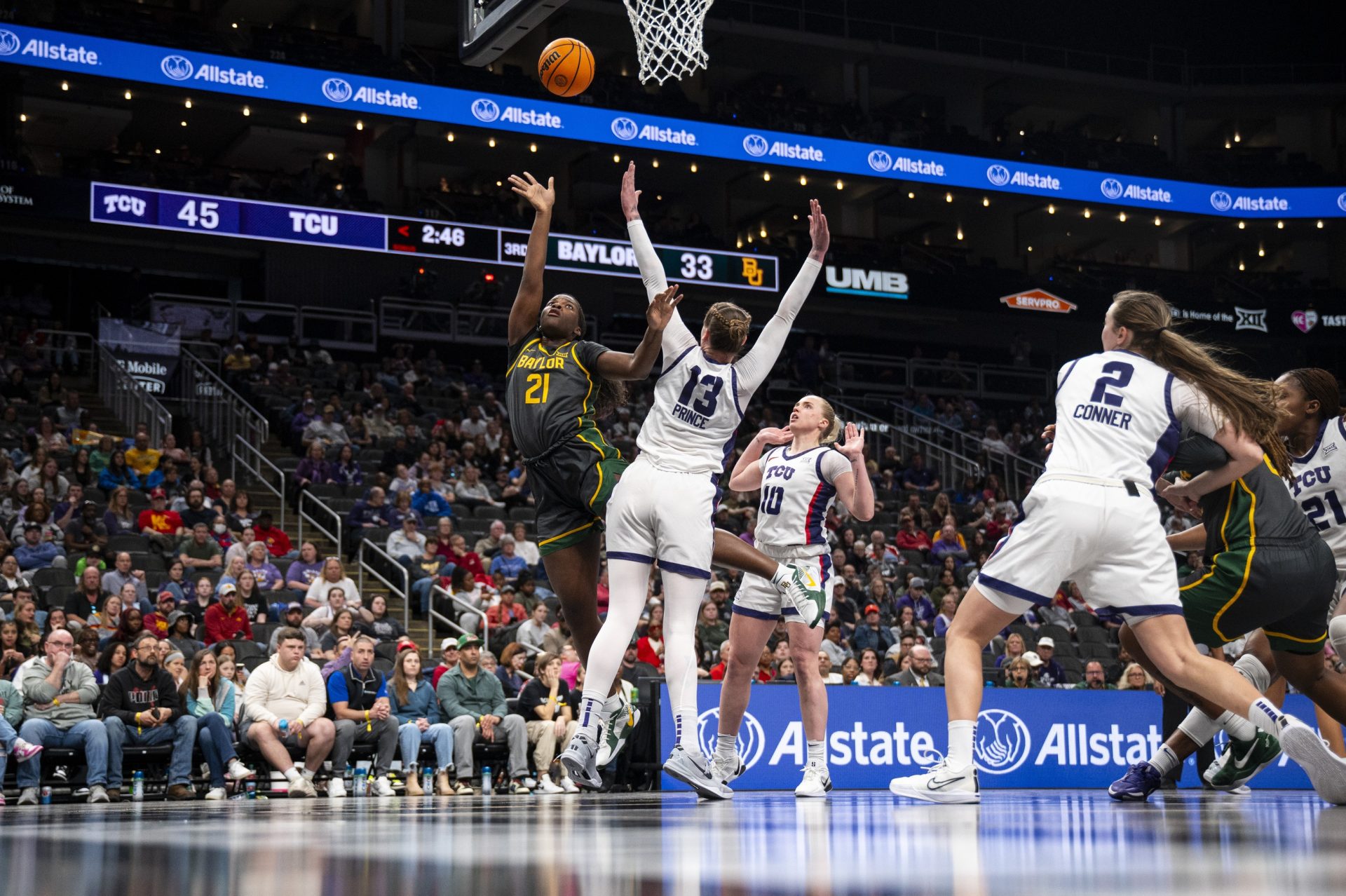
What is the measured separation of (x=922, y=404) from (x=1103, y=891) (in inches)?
1133

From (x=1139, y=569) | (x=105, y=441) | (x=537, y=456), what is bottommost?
(x=1139, y=569)

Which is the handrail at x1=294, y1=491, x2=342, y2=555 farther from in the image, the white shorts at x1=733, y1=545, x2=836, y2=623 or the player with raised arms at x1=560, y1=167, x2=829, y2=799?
the player with raised arms at x1=560, y1=167, x2=829, y2=799

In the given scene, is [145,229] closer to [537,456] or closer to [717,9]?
[717,9]

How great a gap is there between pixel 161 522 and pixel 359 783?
6310mm

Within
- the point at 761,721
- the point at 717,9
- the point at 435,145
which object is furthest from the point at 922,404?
the point at 761,721

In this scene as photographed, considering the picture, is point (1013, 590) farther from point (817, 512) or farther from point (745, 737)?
point (745, 737)

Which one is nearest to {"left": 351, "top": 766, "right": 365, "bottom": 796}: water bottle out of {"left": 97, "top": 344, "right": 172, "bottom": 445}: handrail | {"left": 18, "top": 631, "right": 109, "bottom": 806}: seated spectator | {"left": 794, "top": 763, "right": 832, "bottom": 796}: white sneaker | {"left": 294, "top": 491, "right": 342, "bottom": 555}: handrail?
{"left": 18, "top": 631, "right": 109, "bottom": 806}: seated spectator

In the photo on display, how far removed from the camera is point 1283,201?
115ft

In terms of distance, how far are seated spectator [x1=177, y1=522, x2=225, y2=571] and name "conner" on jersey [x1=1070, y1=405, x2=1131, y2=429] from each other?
1223 centimetres

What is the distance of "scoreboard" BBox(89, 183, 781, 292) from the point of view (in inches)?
945

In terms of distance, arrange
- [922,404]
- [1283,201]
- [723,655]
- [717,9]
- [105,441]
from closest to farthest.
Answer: [723,655] → [105,441] → [922,404] → [717,9] → [1283,201]

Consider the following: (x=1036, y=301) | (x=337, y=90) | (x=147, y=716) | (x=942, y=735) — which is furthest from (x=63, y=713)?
(x=1036, y=301)

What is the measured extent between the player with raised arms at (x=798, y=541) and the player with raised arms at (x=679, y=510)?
1.02 m

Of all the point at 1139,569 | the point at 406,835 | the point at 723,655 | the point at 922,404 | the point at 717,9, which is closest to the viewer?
the point at 406,835
